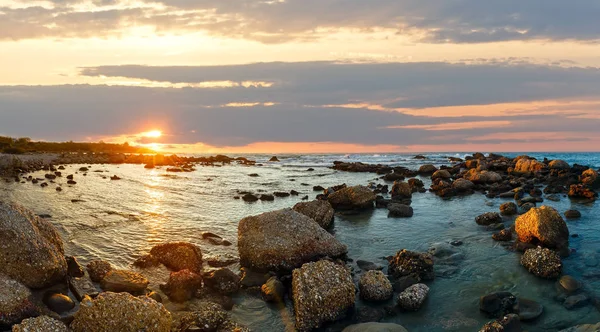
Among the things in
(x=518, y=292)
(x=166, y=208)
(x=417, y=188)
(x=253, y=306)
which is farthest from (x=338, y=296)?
(x=417, y=188)

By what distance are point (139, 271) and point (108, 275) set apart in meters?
1.56

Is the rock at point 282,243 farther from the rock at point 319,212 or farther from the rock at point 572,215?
the rock at point 572,215

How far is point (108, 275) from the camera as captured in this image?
11609 millimetres

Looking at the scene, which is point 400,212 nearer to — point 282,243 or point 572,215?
point 572,215

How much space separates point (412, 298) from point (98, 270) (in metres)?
8.90

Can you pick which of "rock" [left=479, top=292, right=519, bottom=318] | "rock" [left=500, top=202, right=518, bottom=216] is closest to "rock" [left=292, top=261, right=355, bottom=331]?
"rock" [left=479, top=292, right=519, bottom=318]

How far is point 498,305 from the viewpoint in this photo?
35.2ft

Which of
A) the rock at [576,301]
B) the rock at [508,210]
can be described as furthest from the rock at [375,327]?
the rock at [508,210]

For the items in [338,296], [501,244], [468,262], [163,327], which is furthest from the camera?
[501,244]

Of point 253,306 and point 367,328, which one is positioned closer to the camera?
point 367,328

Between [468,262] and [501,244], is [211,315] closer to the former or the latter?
[468,262]

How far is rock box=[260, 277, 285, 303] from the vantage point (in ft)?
37.3

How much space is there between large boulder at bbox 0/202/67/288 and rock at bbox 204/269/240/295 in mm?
3900

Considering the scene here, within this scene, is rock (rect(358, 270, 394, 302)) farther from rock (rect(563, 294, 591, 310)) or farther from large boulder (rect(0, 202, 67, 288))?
large boulder (rect(0, 202, 67, 288))
